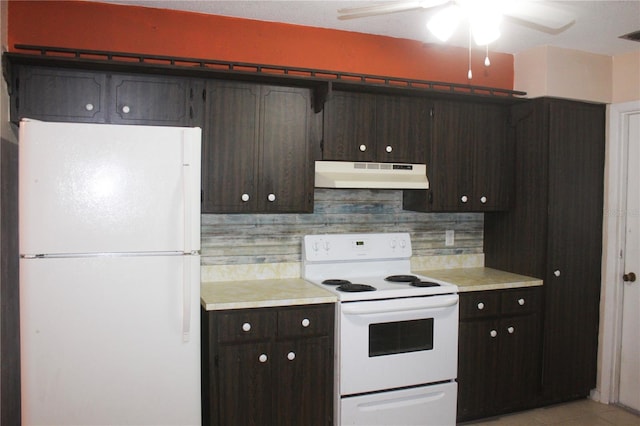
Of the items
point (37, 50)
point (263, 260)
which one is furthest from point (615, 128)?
point (37, 50)

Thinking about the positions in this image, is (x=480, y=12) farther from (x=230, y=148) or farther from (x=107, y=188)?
(x=107, y=188)

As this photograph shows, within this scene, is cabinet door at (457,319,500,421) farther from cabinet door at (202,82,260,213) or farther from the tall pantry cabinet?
cabinet door at (202,82,260,213)

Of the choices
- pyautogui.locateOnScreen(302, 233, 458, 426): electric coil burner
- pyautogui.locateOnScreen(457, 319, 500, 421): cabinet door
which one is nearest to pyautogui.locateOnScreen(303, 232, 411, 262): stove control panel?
pyautogui.locateOnScreen(302, 233, 458, 426): electric coil burner

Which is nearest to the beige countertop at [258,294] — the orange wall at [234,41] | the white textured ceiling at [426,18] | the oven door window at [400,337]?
the oven door window at [400,337]

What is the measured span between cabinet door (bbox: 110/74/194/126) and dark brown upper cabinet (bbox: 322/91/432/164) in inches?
31.8

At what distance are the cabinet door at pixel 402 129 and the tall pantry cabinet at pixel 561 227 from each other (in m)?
0.71

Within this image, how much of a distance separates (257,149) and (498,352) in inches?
76.9

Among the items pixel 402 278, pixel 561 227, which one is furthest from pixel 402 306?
pixel 561 227

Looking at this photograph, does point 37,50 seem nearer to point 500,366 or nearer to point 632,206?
point 500,366

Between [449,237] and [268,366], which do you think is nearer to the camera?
[268,366]

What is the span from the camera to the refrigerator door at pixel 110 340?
2.10m

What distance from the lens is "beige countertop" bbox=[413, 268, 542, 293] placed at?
3064mm

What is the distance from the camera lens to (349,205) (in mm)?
3320

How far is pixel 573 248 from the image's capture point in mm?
3373
